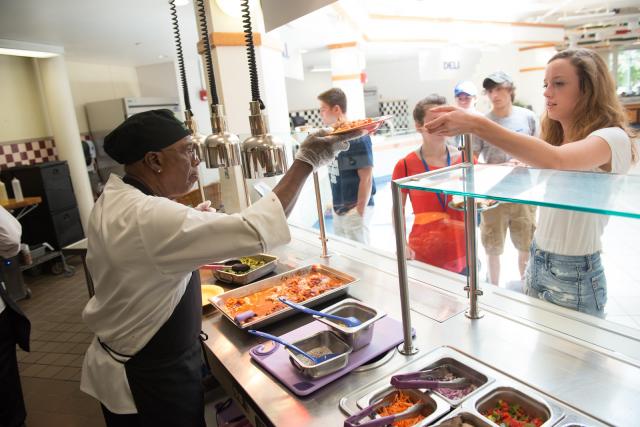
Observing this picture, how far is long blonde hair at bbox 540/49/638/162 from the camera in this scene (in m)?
1.44

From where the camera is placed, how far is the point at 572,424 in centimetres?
89

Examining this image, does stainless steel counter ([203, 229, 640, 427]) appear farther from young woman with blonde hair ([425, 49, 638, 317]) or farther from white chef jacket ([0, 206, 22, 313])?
white chef jacket ([0, 206, 22, 313])

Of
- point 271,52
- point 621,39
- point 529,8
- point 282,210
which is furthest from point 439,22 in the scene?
point 282,210

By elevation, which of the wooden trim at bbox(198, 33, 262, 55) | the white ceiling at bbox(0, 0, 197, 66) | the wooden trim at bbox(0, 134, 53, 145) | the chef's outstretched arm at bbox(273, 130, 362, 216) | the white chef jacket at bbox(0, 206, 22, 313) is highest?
the white ceiling at bbox(0, 0, 197, 66)

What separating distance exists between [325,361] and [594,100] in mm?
1290

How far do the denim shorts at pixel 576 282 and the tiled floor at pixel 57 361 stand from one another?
1.58 m

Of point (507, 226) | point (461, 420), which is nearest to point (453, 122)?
point (461, 420)

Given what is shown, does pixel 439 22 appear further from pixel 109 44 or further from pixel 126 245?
pixel 126 245

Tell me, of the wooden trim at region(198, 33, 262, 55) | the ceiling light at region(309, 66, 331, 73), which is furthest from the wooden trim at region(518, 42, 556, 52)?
the wooden trim at region(198, 33, 262, 55)

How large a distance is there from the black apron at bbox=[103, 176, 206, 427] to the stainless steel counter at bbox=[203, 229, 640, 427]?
11 centimetres

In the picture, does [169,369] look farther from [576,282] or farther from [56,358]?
[56,358]

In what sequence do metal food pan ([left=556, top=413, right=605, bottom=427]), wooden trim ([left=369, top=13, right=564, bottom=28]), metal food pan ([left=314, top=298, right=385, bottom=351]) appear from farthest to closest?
wooden trim ([left=369, top=13, right=564, bottom=28])
metal food pan ([left=314, top=298, right=385, bottom=351])
metal food pan ([left=556, top=413, right=605, bottom=427])

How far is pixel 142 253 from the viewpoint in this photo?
1.12 meters

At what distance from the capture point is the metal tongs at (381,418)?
0.93 metres
